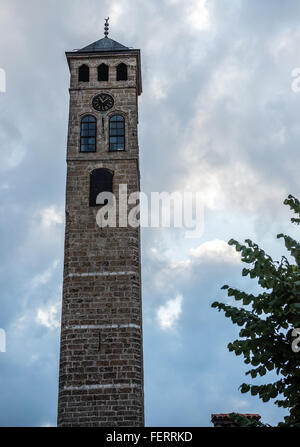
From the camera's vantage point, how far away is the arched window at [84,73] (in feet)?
95.1

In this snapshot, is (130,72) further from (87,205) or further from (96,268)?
(96,268)

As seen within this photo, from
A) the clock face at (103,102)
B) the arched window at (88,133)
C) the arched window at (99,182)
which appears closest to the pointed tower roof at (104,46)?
the clock face at (103,102)

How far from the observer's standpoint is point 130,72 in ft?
95.1

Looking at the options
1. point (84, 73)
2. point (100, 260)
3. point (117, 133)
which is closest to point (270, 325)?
point (100, 260)

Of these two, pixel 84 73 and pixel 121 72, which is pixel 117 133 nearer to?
pixel 121 72

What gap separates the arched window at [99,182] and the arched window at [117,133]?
1.37m

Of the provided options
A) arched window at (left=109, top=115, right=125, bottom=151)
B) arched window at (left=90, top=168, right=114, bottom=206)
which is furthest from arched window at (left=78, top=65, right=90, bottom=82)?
arched window at (left=90, top=168, right=114, bottom=206)

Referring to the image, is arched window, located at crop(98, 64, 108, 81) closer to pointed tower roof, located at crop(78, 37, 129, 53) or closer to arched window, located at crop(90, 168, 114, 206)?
pointed tower roof, located at crop(78, 37, 129, 53)

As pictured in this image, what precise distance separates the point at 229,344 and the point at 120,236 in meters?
15.0

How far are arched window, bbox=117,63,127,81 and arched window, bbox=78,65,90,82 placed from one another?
150 centimetres

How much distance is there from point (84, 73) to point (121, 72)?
1845mm

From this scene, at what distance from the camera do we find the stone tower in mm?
22078

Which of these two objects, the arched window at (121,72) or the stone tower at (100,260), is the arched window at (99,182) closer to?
the stone tower at (100,260)
